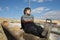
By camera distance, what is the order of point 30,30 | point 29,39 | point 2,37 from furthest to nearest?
point 2,37
point 30,30
point 29,39

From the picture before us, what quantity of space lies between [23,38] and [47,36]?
0.58 m

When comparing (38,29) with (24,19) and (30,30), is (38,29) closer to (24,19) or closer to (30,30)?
(30,30)

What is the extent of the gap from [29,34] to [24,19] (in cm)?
103

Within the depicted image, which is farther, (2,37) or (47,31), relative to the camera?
(2,37)

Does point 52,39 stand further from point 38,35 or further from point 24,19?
point 24,19

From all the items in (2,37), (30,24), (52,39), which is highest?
(30,24)

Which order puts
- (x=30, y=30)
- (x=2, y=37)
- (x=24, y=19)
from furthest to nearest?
(x=2, y=37)
(x=24, y=19)
(x=30, y=30)

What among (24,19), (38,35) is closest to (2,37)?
(24,19)

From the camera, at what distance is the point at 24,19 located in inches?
234

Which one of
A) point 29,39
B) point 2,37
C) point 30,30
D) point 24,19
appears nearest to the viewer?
point 29,39

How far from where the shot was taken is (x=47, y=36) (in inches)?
198

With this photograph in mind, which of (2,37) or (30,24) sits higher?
(30,24)

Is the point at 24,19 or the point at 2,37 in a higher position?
the point at 24,19


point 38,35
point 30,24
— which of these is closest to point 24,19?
point 30,24
